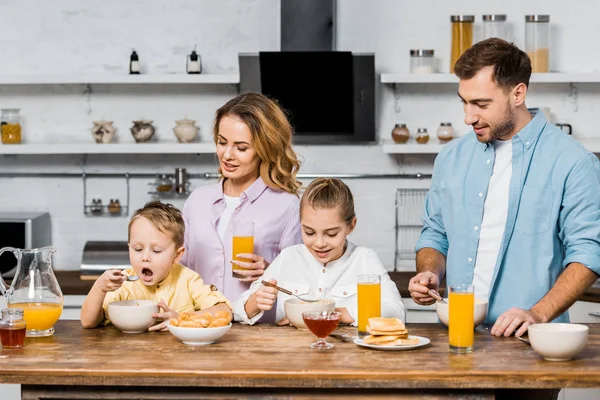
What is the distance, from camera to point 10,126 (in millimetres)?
5082

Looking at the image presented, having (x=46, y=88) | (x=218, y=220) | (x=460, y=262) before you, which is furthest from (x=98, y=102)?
(x=460, y=262)

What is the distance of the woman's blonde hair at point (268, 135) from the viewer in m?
2.96

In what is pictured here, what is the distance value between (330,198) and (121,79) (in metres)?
2.56

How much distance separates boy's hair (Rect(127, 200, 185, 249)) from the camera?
2.63m

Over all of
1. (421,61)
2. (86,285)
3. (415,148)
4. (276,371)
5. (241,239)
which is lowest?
(86,285)

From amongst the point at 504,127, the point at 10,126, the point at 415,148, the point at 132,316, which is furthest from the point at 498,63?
the point at 10,126

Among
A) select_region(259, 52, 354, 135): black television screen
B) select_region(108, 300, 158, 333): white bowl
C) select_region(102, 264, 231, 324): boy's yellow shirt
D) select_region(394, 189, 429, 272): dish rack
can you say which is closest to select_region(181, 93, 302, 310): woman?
select_region(102, 264, 231, 324): boy's yellow shirt

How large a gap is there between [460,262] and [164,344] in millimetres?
998

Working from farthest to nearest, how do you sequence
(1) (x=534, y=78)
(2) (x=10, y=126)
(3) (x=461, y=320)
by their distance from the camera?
(2) (x=10, y=126) → (1) (x=534, y=78) → (3) (x=461, y=320)

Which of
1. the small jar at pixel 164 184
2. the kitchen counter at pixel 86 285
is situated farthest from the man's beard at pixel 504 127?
the small jar at pixel 164 184

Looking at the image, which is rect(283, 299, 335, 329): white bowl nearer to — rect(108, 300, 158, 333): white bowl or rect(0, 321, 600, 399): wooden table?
rect(0, 321, 600, 399): wooden table

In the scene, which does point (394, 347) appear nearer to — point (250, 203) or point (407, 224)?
point (250, 203)

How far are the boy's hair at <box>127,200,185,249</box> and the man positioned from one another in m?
0.69

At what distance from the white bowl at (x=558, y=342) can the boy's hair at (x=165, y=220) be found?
1034 millimetres
